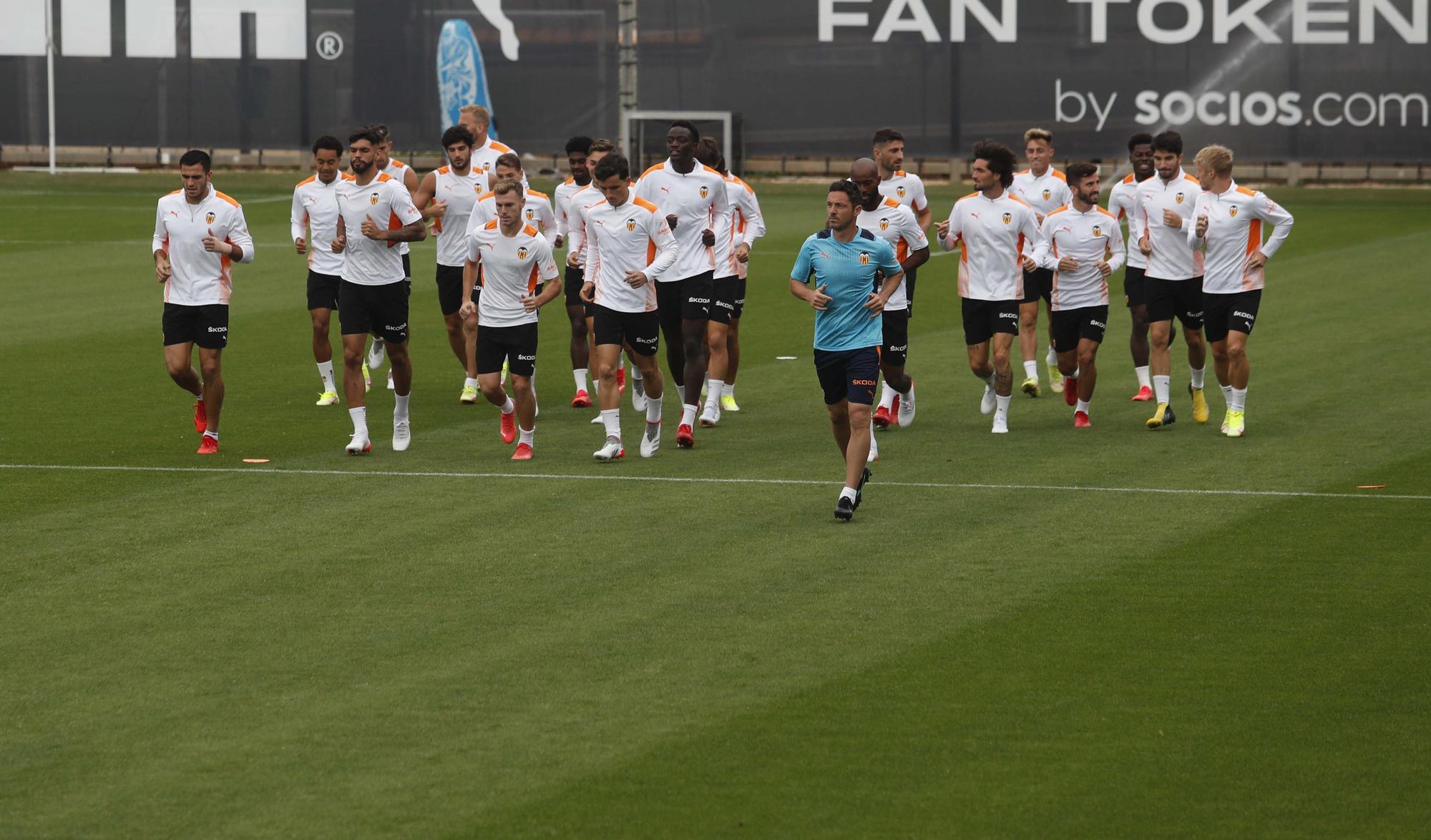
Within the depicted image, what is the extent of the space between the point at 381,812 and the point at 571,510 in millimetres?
5137

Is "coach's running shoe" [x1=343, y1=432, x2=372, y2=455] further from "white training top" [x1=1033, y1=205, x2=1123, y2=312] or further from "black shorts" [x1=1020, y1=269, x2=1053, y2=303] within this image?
"black shorts" [x1=1020, y1=269, x2=1053, y2=303]

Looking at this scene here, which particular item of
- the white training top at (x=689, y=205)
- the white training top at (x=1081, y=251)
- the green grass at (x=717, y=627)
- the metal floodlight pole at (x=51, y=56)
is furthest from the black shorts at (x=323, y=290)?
the metal floodlight pole at (x=51, y=56)

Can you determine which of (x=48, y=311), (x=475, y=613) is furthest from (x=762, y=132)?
(x=475, y=613)

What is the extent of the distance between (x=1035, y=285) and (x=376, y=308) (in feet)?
19.8

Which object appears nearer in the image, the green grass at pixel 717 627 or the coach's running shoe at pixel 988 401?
the green grass at pixel 717 627

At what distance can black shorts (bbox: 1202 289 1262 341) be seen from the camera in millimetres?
14094

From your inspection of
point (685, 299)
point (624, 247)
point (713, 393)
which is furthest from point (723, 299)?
point (624, 247)

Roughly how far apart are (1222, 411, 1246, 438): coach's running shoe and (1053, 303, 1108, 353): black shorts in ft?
3.91

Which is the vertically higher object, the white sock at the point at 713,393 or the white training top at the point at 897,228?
the white training top at the point at 897,228

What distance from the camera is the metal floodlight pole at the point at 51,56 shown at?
43838 millimetres

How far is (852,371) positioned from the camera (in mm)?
11375

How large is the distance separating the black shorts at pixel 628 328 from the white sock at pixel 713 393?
4.10 ft

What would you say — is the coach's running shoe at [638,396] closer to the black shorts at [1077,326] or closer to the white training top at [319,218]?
the white training top at [319,218]

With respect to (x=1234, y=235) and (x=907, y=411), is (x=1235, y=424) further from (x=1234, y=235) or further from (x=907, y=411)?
(x=907, y=411)
